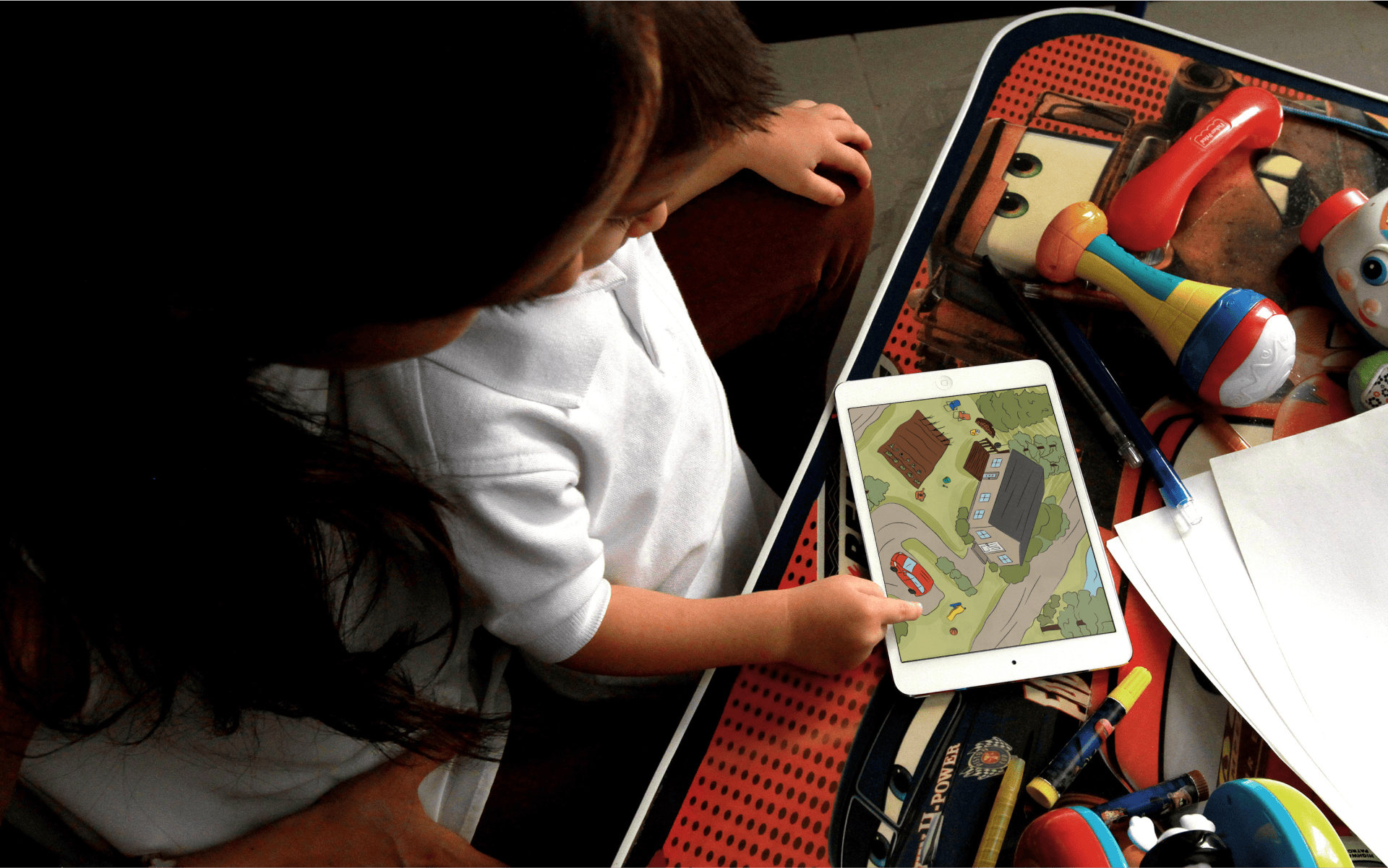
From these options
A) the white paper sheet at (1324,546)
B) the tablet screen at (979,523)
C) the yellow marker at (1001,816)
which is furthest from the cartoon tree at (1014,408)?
the yellow marker at (1001,816)

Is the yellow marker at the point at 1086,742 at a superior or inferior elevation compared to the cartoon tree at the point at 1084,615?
inferior

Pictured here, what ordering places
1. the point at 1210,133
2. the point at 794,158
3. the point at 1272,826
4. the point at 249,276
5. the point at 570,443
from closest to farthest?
the point at 249,276, the point at 1272,826, the point at 570,443, the point at 1210,133, the point at 794,158

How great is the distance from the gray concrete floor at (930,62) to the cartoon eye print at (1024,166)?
54 centimetres

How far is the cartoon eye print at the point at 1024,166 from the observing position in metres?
0.65

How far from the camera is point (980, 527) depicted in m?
0.54

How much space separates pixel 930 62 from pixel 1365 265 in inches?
38.4

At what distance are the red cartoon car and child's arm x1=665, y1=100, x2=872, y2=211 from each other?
349 mm

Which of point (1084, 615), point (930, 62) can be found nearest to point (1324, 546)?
point (1084, 615)

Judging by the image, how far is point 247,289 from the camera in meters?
0.31

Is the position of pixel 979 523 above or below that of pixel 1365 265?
below

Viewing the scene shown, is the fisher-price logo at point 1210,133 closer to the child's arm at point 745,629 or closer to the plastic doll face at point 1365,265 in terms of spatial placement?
the plastic doll face at point 1365,265

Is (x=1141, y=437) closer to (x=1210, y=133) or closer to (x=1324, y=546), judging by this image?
(x=1324, y=546)

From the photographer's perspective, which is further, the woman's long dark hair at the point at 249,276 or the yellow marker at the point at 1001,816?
the yellow marker at the point at 1001,816

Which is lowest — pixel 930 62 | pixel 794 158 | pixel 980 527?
pixel 980 527
